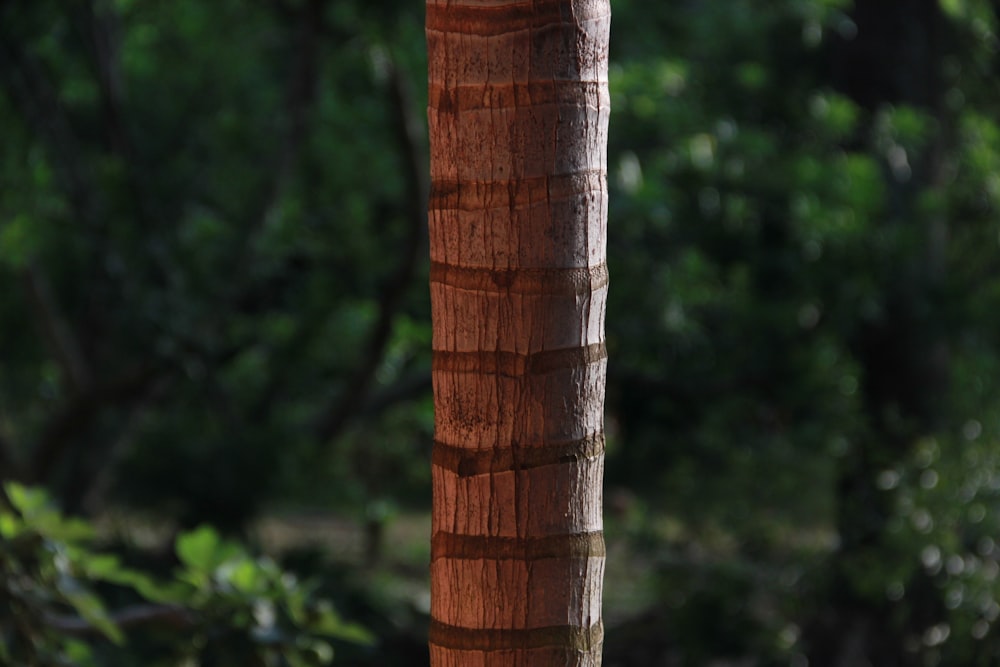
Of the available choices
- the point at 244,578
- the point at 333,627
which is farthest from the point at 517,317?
the point at 244,578

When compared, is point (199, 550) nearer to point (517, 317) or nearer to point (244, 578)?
point (244, 578)

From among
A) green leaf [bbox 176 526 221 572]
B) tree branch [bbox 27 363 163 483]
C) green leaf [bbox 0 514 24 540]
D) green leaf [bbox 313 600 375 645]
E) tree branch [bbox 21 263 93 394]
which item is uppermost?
tree branch [bbox 21 263 93 394]

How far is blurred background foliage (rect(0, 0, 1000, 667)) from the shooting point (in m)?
6.89

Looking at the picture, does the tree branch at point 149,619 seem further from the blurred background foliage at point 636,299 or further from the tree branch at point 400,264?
the tree branch at point 400,264

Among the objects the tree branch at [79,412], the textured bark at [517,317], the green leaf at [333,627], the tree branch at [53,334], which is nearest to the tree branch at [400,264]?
the tree branch at [79,412]

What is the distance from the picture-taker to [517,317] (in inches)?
83.7

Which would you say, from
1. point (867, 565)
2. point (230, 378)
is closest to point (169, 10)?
point (230, 378)

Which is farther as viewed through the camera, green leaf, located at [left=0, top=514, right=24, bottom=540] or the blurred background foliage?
the blurred background foliage

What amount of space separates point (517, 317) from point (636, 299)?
4870 millimetres

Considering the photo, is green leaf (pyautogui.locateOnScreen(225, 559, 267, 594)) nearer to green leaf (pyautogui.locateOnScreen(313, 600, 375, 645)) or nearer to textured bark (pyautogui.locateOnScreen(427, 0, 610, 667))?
green leaf (pyautogui.locateOnScreen(313, 600, 375, 645))

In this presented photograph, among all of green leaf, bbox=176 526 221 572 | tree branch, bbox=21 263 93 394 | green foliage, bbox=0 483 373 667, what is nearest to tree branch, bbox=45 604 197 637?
green foliage, bbox=0 483 373 667

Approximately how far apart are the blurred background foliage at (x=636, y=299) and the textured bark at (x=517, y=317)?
14.0 feet

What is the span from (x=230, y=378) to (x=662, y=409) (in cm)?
267

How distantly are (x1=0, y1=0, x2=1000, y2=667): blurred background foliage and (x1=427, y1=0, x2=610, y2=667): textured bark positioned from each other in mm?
4275
